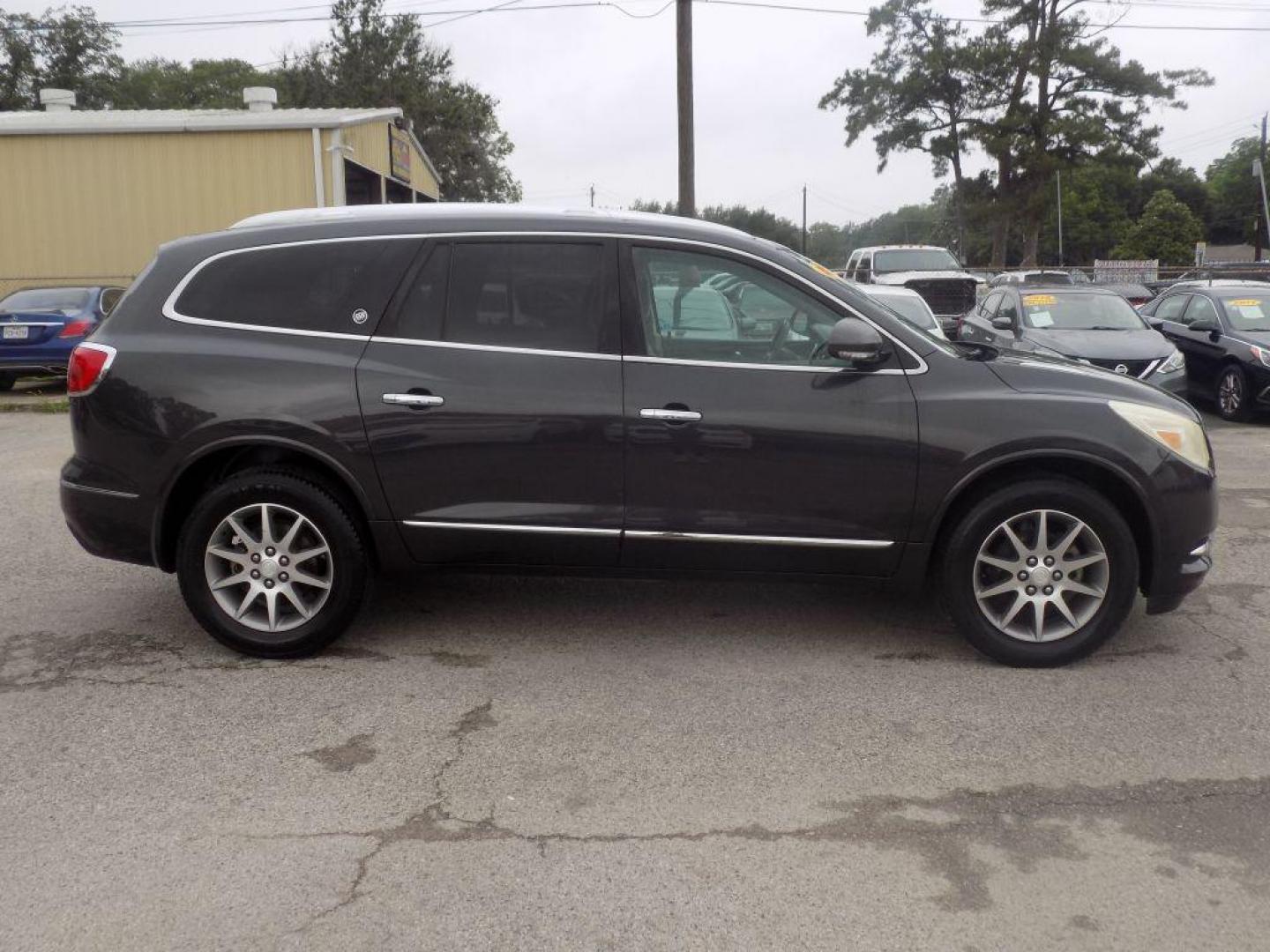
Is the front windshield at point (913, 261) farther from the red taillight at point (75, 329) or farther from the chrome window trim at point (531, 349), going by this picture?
the chrome window trim at point (531, 349)

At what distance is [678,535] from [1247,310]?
36.1 feet

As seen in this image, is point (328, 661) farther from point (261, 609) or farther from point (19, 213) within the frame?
point (19, 213)

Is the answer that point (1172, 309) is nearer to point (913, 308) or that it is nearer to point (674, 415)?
point (913, 308)

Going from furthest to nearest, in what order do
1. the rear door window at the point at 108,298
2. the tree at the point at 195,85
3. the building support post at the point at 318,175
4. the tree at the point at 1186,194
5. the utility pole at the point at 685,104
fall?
the tree at the point at 1186,194, the tree at the point at 195,85, the building support post at the point at 318,175, the utility pole at the point at 685,104, the rear door window at the point at 108,298

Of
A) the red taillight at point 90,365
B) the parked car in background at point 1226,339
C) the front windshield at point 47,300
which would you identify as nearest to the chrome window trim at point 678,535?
the red taillight at point 90,365

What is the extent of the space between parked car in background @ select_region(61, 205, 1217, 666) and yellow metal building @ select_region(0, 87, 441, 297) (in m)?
16.2

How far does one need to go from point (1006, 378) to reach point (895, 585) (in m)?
0.95

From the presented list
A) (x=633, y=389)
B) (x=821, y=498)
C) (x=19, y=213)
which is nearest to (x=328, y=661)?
(x=633, y=389)

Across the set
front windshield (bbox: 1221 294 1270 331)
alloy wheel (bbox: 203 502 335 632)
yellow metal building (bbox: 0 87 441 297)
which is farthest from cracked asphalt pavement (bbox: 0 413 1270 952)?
yellow metal building (bbox: 0 87 441 297)

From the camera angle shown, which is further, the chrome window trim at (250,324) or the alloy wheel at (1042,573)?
the chrome window trim at (250,324)

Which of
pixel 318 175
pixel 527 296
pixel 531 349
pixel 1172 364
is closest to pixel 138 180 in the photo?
pixel 318 175

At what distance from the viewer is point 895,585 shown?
474cm

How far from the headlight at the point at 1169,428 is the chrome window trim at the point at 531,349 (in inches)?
32.6

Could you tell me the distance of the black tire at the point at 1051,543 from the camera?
4582mm
